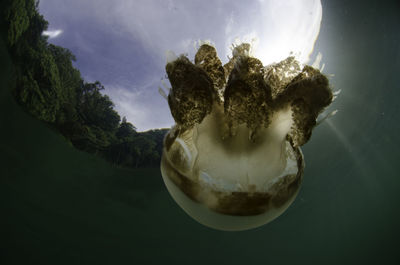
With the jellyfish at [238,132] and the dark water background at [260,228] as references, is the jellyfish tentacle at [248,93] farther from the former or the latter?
the dark water background at [260,228]

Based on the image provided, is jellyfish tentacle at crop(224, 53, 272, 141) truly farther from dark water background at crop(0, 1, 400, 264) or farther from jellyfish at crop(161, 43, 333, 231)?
dark water background at crop(0, 1, 400, 264)

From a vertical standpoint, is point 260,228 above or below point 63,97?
below

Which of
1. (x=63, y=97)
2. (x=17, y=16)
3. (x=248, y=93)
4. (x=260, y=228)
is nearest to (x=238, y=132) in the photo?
(x=248, y=93)

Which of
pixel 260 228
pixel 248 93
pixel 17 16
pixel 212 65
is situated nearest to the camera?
pixel 248 93

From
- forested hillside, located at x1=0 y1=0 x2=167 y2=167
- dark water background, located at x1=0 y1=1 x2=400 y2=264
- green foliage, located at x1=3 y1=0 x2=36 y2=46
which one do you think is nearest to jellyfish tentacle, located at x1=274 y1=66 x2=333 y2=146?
dark water background, located at x1=0 y1=1 x2=400 y2=264

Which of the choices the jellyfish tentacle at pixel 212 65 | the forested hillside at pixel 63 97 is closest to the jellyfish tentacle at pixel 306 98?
the jellyfish tentacle at pixel 212 65

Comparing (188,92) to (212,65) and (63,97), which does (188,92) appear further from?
(63,97)
